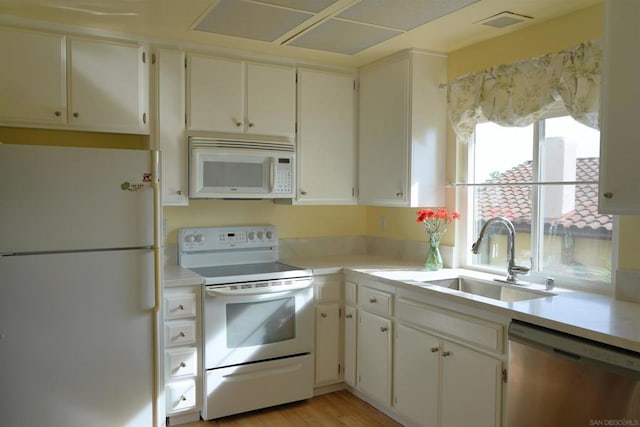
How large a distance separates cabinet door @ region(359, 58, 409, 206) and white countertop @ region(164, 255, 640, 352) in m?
0.53

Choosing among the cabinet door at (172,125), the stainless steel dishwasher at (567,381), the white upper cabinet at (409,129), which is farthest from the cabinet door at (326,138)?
the stainless steel dishwasher at (567,381)

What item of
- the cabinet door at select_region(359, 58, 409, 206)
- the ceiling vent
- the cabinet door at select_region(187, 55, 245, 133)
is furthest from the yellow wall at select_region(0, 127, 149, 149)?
the ceiling vent

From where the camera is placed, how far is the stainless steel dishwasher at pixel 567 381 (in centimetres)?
177

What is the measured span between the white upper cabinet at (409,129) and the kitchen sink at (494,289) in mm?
573

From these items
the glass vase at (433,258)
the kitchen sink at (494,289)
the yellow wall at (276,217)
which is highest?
the yellow wall at (276,217)

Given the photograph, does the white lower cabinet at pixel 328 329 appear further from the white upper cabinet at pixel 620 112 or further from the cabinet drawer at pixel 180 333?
the white upper cabinet at pixel 620 112

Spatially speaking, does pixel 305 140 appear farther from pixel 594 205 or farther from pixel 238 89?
pixel 594 205

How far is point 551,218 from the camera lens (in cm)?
280

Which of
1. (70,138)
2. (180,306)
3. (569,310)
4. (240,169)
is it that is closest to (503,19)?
(569,310)

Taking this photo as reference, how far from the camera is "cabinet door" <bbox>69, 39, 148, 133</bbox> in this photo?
2.85 m

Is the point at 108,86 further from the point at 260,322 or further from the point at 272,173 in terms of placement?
the point at 260,322

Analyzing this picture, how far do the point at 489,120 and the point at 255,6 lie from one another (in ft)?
4.81

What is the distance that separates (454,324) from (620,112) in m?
1.18

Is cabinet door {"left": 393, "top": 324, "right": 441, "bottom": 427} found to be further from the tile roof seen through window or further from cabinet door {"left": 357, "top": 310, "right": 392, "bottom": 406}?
the tile roof seen through window
